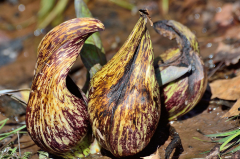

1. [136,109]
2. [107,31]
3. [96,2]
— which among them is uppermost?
[96,2]

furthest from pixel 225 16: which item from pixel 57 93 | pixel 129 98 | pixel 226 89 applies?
pixel 57 93

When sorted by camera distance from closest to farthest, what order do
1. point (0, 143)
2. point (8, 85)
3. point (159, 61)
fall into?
point (159, 61)
point (0, 143)
point (8, 85)

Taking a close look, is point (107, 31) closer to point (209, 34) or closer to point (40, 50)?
point (209, 34)

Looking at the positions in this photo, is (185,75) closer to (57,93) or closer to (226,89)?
(226,89)

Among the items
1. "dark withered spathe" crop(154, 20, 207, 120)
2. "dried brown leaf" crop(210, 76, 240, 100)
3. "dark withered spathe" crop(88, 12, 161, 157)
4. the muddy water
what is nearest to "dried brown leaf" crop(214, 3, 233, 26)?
the muddy water

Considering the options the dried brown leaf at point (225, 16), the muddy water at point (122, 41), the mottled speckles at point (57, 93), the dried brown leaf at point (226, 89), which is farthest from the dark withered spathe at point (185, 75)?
the dried brown leaf at point (225, 16)

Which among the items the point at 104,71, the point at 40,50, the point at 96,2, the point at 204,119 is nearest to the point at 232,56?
the point at 204,119
